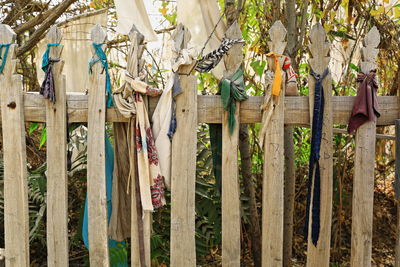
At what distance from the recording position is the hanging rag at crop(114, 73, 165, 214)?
2229 mm

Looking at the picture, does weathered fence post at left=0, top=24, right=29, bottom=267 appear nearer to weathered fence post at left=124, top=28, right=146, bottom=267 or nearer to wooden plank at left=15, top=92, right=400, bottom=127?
wooden plank at left=15, top=92, right=400, bottom=127

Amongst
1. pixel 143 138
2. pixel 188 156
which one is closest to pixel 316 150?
pixel 188 156

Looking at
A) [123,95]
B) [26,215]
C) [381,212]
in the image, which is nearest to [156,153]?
[123,95]

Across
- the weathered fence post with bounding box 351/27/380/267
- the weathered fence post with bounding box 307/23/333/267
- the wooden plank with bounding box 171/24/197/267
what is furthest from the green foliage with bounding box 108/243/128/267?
the weathered fence post with bounding box 351/27/380/267

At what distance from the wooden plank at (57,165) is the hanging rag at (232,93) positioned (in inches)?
33.7

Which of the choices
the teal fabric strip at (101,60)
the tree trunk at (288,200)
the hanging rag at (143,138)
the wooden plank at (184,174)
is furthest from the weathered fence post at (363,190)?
the teal fabric strip at (101,60)

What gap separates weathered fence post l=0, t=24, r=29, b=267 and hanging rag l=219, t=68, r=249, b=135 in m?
1.11

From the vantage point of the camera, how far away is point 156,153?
2287 millimetres

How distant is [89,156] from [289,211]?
4.67ft

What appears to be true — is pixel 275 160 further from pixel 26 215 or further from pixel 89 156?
pixel 26 215

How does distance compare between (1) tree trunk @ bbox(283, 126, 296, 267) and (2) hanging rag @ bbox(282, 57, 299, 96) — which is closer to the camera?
(2) hanging rag @ bbox(282, 57, 299, 96)

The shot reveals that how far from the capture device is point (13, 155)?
2328mm

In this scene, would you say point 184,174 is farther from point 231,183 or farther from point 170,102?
point 170,102

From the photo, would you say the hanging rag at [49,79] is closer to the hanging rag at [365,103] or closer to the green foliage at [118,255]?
the green foliage at [118,255]
